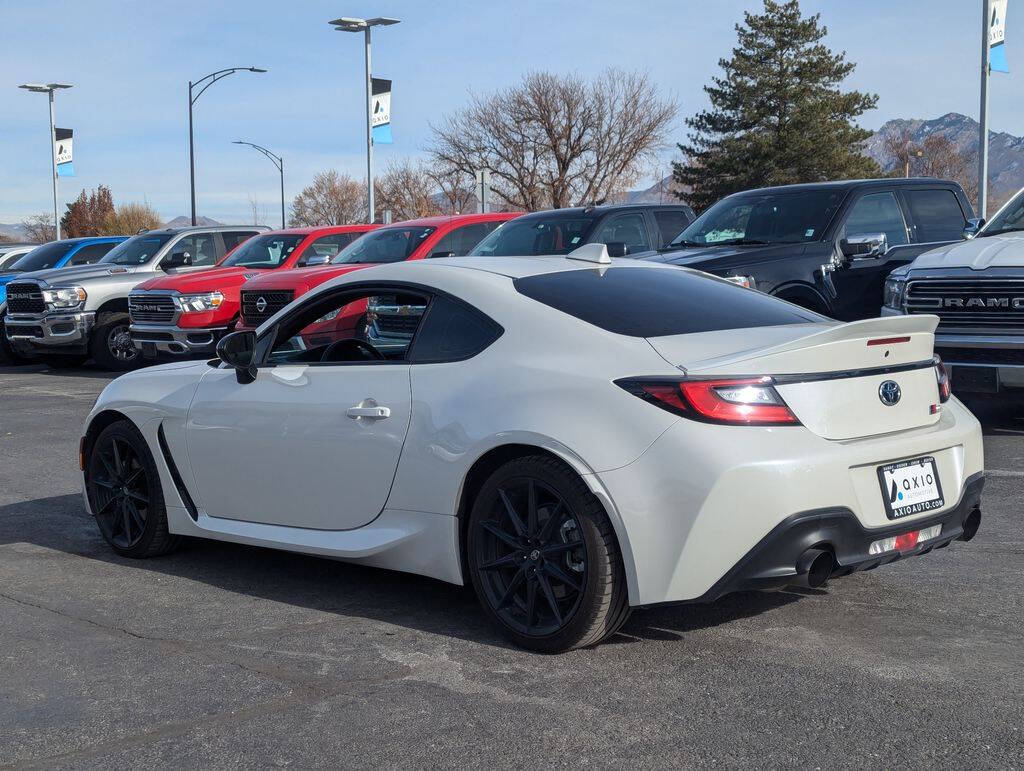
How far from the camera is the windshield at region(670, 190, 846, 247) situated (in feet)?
37.1

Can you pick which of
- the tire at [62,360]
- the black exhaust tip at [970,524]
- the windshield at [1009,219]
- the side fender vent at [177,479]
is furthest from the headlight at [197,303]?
the black exhaust tip at [970,524]

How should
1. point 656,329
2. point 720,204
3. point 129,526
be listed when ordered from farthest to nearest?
1. point 720,204
2. point 129,526
3. point 656,329

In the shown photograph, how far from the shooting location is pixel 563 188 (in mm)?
60250

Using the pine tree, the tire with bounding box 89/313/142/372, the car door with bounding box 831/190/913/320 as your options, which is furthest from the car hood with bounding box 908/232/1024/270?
the pine tree

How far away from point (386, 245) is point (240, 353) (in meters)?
9.49

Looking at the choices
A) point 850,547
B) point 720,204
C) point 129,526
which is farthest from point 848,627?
point 720,204

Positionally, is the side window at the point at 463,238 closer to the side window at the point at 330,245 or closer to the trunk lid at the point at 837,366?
the side window at the point at 330,245

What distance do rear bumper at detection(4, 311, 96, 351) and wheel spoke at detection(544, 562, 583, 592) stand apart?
14.1 m

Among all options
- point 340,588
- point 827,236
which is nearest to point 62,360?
point 827,236

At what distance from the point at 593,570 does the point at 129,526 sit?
2.91 m

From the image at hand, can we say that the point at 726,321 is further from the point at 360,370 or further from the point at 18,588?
the point at 18,588

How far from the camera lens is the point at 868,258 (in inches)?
439

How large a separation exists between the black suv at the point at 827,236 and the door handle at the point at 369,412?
6005mm

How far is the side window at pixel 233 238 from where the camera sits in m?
18.8
